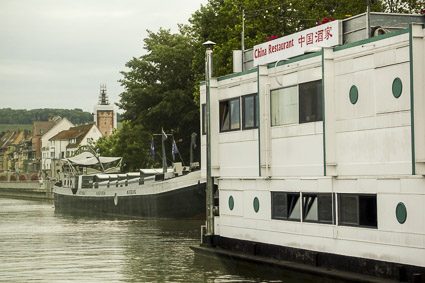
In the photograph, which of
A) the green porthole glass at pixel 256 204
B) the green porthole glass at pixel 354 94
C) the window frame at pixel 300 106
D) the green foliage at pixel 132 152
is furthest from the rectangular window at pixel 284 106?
the green foliage at pixel 132 152

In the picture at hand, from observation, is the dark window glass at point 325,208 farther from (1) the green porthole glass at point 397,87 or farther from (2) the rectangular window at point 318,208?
(1) the green porthole glass at point 397,87

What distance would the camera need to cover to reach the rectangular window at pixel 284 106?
22156 millimetres

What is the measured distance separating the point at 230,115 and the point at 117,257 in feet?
26.3

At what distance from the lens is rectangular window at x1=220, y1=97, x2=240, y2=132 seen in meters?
25.4

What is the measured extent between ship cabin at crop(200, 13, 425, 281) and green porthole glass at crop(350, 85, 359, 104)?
4 centimetres

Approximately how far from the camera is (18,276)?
81.2 feet

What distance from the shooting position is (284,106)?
22672 mm

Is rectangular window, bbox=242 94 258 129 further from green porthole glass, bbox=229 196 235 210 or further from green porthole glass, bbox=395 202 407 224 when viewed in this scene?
green porthole glass, bbox=395 202 407 224

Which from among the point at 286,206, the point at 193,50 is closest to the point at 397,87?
the point at 286,206

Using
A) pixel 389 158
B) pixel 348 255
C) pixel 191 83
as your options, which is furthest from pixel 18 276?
pixel 191 83

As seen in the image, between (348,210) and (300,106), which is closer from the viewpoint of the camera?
(348,210)

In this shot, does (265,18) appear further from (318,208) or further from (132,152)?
(132,152)

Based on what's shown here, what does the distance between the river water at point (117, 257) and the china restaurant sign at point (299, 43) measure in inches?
252

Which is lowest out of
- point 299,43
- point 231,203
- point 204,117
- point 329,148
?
point 231,203
